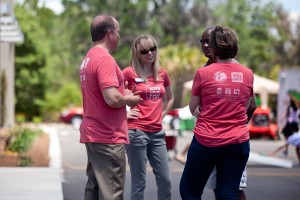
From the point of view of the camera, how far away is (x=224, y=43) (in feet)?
20.2

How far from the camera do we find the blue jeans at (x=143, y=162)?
7.70 metres

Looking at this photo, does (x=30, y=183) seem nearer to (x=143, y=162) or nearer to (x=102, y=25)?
(x=143, y=162)

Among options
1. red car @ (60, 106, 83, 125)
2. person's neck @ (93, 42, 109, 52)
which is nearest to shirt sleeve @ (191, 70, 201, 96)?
person's neck @ (93, 42, 109, 52)

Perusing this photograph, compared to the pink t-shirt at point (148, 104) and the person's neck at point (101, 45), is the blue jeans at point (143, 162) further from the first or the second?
the person's neck at point (101, 45)

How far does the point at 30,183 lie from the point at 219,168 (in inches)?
223

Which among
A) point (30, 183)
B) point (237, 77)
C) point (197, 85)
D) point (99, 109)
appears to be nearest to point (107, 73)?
point (99, 109)

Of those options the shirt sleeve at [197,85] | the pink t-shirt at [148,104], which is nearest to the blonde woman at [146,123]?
the pink t-shirt at [148,104]

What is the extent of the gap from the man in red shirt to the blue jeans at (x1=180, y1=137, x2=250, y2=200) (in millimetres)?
543

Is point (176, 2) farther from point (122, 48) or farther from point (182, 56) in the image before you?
point (182, 56)

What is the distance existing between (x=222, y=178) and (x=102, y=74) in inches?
47.8

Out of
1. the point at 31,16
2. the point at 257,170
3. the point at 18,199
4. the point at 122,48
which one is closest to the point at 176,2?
the point at 122,48

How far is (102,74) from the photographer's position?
611cm

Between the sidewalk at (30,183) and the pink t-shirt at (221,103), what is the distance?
399 cm

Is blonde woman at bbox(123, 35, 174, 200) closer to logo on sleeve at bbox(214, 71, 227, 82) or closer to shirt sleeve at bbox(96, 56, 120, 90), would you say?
shirt sleeve at bbox(96, 56, 120, 90)
